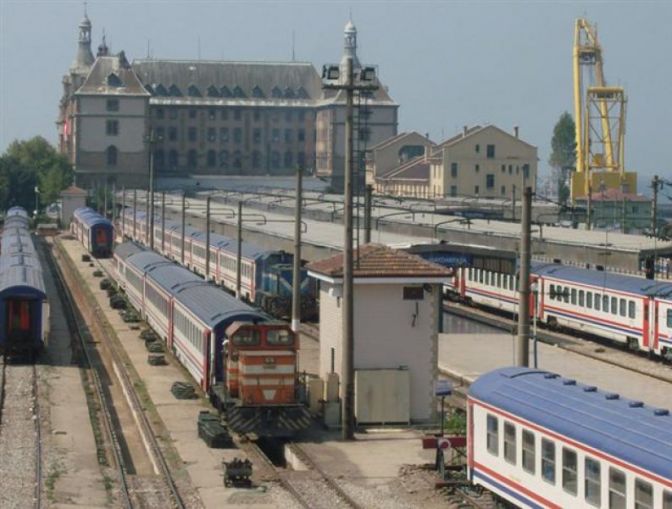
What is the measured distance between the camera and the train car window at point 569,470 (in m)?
18.5

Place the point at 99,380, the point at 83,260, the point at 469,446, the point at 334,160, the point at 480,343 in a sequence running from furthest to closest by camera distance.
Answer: the point at 334,160
the point at 83,260
the point at 480,343
the point at 99,380
the point at 469,446

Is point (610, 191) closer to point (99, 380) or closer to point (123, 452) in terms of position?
point (99, 380)

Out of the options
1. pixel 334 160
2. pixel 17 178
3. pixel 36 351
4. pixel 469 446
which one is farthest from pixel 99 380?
pixel 334 160

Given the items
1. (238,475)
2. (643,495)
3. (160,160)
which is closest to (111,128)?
(160,160)

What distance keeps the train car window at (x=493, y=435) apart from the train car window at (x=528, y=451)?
1.03 m

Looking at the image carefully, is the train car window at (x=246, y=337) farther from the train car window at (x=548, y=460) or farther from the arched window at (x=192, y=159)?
the arched window at (x=192, y=159)

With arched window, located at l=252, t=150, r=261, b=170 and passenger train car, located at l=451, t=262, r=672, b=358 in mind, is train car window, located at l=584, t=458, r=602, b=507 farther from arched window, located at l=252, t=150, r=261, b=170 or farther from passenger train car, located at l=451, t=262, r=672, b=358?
arched window, located at l=252, t=150, r=261, b=170

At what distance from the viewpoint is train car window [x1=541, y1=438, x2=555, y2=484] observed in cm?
1919

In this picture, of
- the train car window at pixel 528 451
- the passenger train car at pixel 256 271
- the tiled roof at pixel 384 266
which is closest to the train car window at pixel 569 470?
the train car window at pixel 528 451

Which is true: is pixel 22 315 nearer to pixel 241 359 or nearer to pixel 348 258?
pixel 241 359

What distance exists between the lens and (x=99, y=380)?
1522 inches

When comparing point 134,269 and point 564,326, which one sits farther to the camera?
point 134,269

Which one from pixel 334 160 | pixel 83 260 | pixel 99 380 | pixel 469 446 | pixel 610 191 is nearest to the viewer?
pixel 469 446

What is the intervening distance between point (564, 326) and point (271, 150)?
13831 cm
